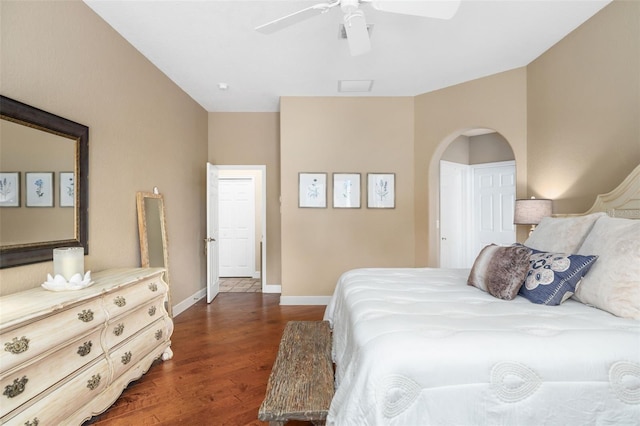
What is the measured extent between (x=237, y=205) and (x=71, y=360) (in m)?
4.98

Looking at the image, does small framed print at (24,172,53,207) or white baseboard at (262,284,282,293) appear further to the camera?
white baseboard at (262,284,282,293)

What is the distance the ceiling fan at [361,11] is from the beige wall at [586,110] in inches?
60.5

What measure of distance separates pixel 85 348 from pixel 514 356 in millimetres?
2192

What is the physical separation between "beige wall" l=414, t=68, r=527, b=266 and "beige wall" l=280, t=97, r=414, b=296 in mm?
154

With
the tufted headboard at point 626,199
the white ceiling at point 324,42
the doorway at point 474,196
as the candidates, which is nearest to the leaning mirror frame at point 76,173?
the white ceiling at point 324,42

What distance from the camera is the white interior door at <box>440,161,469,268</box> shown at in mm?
5254

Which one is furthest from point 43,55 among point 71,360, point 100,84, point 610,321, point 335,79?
point 610,321

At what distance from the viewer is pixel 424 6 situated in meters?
1.77

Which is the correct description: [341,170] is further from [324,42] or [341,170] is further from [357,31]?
[357,31]

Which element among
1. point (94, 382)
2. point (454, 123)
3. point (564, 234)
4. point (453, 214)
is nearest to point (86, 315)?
point (94, 382)

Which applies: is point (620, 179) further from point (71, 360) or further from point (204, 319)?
point (204, 319)

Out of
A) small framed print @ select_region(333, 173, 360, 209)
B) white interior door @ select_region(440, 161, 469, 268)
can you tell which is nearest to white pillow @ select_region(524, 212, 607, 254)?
small framed print @ select_region(333, 173, 360, 209)

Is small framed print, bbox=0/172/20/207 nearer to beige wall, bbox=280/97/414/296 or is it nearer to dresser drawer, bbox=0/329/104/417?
dresser drawer, bbox=0/329/104/417

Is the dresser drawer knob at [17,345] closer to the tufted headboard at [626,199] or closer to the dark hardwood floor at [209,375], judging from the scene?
the dark hardwood floor at [209,375]
